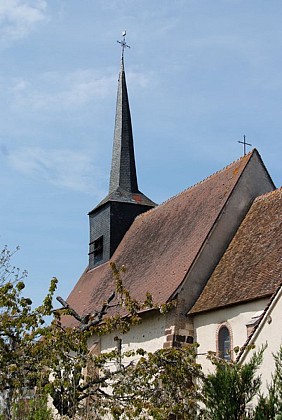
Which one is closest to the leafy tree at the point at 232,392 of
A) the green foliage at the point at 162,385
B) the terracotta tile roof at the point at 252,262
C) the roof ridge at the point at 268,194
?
the green foliage at the point at 162,385

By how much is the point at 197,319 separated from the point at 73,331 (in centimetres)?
549

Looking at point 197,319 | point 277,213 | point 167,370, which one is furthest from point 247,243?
point 167,370

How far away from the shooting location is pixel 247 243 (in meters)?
15.3

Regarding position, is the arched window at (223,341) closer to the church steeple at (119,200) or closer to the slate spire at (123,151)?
the church steeple at (119,200)

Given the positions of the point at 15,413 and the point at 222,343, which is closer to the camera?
the point at 15,413

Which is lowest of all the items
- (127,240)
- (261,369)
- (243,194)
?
(261,369)

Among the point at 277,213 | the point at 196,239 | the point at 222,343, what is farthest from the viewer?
the point at 196,239

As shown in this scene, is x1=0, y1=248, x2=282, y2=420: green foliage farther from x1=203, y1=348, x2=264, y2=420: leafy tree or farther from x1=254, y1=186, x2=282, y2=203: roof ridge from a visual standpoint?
x1=254, y1=186, x2=282, y2=203: roof ridge

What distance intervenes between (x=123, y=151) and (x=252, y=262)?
34.1 ft

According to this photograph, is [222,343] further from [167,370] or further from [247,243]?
[167,370]

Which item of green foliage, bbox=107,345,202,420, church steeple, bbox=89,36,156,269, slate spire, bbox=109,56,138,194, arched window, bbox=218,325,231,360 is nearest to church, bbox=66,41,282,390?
arched window, bbox=218,325,231,360

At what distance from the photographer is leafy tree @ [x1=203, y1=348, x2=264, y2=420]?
→ 8.02 meters

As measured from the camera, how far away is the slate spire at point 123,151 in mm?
23328

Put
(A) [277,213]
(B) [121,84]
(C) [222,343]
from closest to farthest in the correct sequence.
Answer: (C) [222,343] → (A) [277,213] → (B) [121,84]
